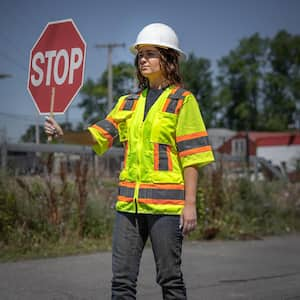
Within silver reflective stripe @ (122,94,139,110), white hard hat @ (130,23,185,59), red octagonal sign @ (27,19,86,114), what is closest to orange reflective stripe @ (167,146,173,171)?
silver reflective stripe @ (122,94,139,110)

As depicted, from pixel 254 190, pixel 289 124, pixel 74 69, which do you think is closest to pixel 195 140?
pixel 74 69

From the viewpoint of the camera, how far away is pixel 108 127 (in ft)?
13.6

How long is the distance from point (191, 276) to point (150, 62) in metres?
3.64

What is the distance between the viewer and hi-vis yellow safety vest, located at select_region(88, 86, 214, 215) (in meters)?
3.90

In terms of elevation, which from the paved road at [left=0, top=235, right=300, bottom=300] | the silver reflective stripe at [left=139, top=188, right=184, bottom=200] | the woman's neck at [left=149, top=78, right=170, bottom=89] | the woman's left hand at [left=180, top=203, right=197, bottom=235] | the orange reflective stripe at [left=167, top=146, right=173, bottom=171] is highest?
the woman's neck at [left=149, top=78, right=170, bottom=89]

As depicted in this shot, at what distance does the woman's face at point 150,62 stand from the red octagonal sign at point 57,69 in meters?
0.73

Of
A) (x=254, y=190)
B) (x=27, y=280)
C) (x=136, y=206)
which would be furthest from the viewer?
(x=254, y=190)

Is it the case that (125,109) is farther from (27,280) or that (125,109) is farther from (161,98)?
(27,280)

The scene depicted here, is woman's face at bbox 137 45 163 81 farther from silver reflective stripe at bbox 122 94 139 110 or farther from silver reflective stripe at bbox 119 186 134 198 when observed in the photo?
silver reflective stripe at bbox 119 186 134 198

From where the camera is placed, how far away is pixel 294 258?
876 cm

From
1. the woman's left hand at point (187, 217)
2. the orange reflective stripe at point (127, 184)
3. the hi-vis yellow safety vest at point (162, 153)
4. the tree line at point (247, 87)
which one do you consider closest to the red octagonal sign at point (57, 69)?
the hi-vis yellow safety vest at point (162, 153)

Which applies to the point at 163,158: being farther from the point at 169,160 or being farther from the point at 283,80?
the point at 283,80

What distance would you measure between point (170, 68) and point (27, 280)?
135 inches

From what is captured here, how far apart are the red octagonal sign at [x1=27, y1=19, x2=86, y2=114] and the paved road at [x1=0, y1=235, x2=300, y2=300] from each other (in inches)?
81.2
